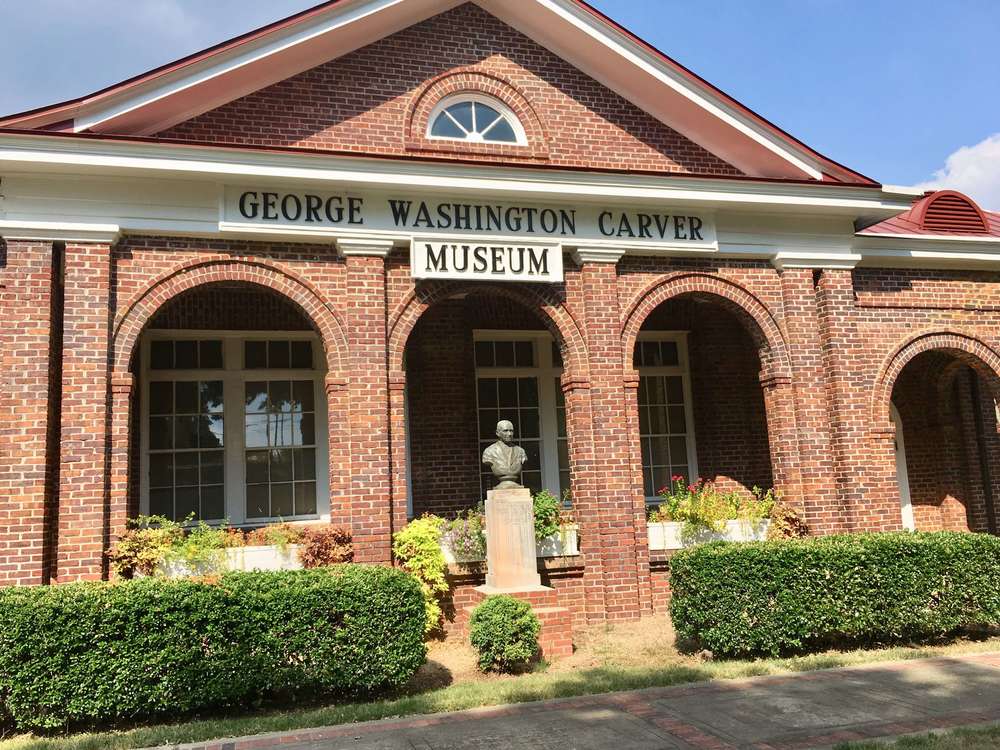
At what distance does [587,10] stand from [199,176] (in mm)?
5638

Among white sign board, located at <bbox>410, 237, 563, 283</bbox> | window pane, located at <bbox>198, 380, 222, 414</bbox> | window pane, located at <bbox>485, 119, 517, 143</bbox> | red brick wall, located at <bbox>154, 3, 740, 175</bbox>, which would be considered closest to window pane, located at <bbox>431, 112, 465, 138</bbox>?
red brick wall, located at <bbox>154, 3, 740, 175</bbox>

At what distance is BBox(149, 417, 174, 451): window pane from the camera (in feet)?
38.3

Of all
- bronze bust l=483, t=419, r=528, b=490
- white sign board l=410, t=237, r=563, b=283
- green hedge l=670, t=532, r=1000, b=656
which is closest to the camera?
green hedge l=670, t=532, r=1000, b=656

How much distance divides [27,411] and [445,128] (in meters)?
6.31

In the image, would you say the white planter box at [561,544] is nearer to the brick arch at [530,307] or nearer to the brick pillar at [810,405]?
the brick arch at [530,307]

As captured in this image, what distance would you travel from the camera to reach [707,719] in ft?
21.8

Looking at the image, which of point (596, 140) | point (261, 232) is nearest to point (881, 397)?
point (596, 140)

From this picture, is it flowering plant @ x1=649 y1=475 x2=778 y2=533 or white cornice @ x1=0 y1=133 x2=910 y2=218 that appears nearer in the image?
white cornice @ x1=0 y1=133 x2=910 y2=218

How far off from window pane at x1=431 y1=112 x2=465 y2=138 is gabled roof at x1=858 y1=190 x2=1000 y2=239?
6845mm

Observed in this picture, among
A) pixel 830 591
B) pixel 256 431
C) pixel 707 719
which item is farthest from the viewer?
pixel 256 431

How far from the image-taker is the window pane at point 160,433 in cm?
1167

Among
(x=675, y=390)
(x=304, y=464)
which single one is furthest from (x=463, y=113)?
(x=675, y=390)

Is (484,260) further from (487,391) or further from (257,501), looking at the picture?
(257,501)

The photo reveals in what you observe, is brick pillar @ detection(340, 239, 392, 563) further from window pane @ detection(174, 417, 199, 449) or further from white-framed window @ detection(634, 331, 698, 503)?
white-framed window @ detection(634, 331, 698, 503)
